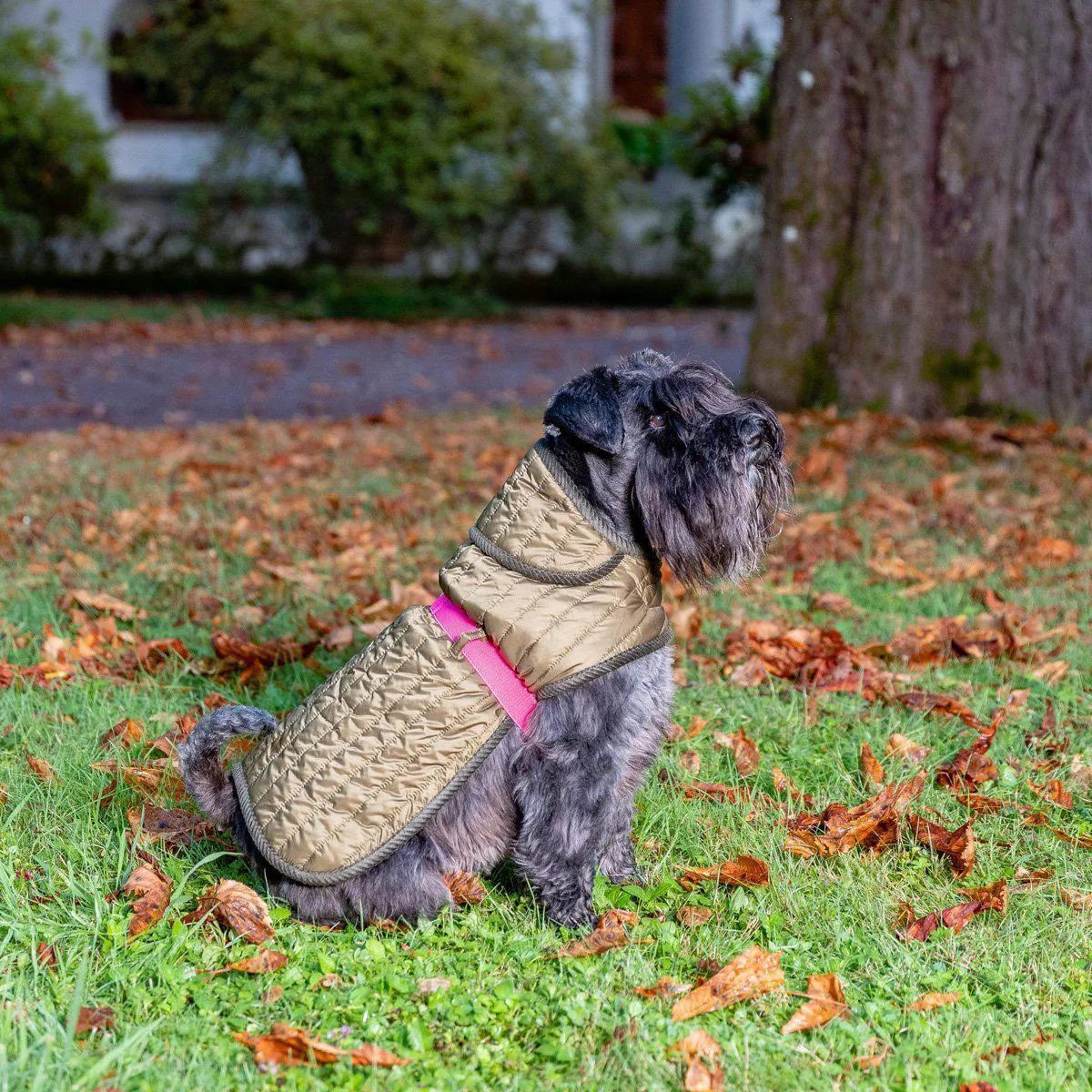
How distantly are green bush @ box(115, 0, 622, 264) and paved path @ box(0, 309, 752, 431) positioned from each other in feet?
6.85

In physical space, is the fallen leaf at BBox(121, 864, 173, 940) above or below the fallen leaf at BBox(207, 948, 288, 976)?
above

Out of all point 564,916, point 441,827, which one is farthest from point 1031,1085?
point 441,827

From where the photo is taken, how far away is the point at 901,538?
614cm

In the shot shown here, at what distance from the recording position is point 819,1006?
2.68m

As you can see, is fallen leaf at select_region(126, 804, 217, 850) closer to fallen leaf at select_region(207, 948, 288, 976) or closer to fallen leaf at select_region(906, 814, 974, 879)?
fallen leaf at select_region(207, 948, 288, 976)

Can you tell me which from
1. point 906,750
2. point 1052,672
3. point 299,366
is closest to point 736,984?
point 906,750

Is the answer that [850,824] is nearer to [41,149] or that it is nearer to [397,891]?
[397,891]

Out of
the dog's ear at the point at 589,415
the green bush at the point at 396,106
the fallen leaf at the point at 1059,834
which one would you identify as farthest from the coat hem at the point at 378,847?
the green bush at the point at 396,106

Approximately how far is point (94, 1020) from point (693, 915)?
1433 mm

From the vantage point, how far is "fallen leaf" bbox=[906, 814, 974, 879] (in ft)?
10.6

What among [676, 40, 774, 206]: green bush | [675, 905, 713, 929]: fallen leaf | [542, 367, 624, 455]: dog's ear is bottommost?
[675, 905, 713, 929]: fallen leaf

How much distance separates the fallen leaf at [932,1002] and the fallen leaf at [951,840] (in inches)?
22.7

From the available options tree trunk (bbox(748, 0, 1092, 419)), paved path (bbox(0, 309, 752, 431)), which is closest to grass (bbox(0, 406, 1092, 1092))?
tree trunk (bbox(748, 0, 1092, 419))

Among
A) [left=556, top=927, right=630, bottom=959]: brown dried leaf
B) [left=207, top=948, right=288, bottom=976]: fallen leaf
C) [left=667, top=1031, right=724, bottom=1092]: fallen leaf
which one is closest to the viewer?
[left=667, top=1031, right=724, bottom=1092]: fallen leaf
